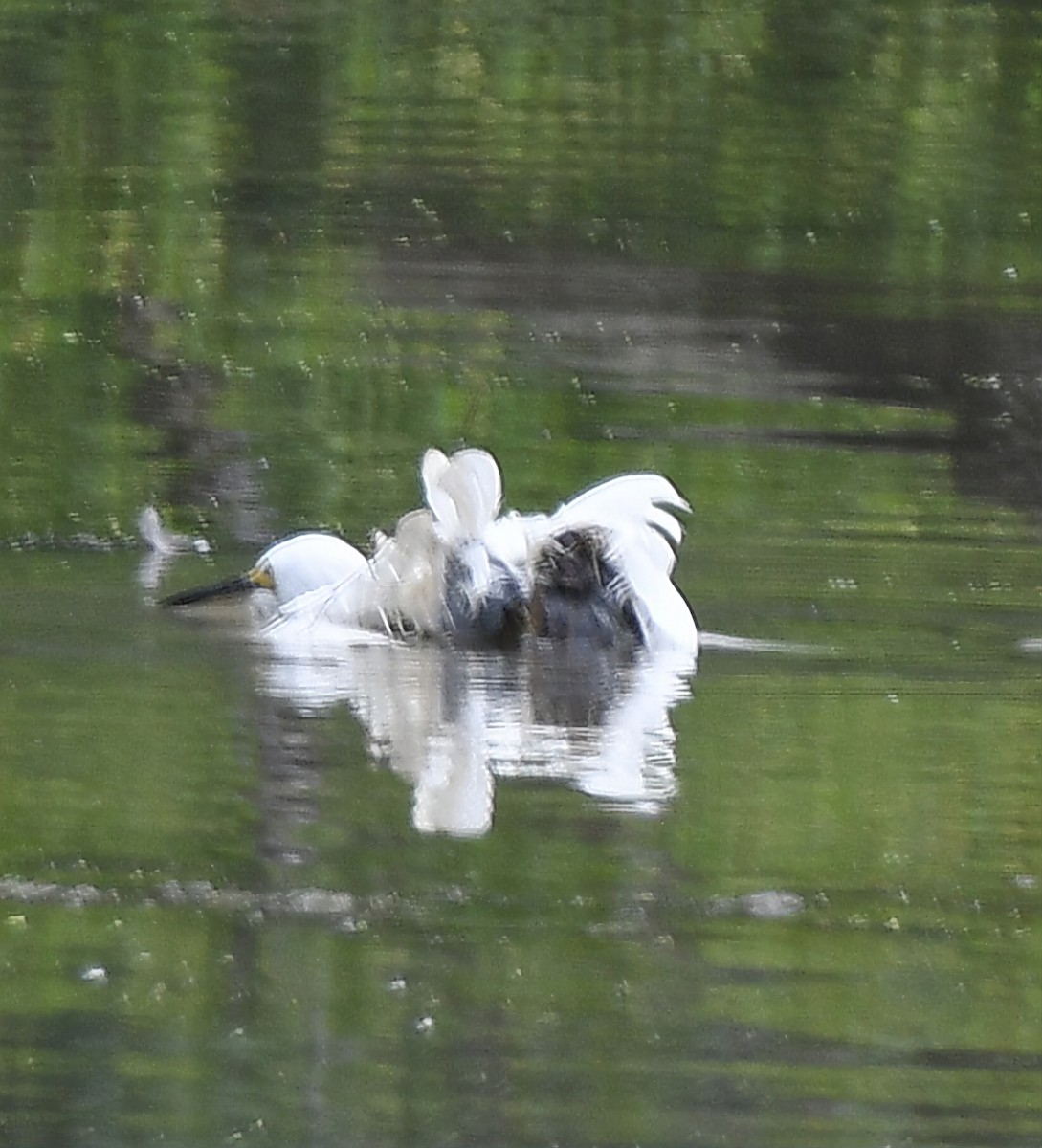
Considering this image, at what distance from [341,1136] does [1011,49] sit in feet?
26.9

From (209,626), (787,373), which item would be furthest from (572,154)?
(209,626)

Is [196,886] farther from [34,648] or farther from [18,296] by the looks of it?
[18,296]

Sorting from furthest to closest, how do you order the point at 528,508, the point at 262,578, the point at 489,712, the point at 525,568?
the point at 528,508 < the point at 262,578 < the point at 525,568 < the point at 489,712

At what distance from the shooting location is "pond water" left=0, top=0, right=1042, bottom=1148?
278cm

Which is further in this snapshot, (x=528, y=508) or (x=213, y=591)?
(x=528, y=508)

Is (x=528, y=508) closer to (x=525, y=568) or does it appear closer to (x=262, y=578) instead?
(x=262, y=578)

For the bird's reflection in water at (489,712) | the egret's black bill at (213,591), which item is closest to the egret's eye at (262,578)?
the egret's black bill at (213,591)

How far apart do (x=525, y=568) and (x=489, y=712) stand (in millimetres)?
520

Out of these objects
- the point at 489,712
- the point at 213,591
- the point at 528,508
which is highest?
the point at 489,712

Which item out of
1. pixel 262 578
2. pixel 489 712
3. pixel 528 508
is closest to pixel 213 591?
pixel 262 578

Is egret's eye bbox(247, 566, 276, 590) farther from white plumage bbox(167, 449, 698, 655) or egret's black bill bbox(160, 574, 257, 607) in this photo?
white plumage bbox(167, 449, 698, 655)

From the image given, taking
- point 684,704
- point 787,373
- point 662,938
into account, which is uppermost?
point 662,938

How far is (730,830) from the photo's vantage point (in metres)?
Answer: 3.70

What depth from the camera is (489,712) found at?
443 centimetres
